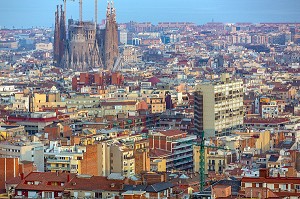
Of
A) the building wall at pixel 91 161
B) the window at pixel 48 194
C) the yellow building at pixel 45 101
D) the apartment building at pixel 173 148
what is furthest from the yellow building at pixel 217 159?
the yellow building at pixel 45 101

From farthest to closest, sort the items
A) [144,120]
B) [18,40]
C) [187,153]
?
[18,40], [144,120], [187,153]

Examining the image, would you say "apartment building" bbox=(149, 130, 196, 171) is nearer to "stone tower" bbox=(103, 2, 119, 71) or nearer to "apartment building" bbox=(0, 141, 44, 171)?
"apartment building" bbox=(0, 141, 44, 171)

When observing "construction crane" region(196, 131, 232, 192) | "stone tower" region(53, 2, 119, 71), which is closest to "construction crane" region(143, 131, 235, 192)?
"construction crane" region(196, 131, 232, 192)

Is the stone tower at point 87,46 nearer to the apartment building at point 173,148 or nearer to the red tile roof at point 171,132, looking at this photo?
the red tile roof at point 171,132

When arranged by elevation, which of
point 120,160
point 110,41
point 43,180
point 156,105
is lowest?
point 120,160

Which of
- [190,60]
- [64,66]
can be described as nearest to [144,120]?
[64,66]

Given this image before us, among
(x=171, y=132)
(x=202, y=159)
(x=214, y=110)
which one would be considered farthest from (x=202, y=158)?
(x=214, y=110)

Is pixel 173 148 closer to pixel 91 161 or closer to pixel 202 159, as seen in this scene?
pixel 91 161

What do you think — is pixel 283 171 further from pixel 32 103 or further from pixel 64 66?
pixel 64 66
